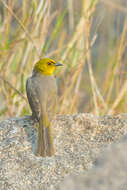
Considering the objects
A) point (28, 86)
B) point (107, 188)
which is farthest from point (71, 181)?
point (28, 86)

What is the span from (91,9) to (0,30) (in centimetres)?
88

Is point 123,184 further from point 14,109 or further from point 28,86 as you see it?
point 14,109

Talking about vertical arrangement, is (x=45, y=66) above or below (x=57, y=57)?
above

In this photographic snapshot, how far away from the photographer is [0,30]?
13.0 ft

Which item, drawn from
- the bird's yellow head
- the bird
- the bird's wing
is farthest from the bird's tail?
the bird's yellow head

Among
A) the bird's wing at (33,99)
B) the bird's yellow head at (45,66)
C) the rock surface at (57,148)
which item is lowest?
the rock surface at (57,148)

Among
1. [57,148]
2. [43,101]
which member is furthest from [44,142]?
[43,101]

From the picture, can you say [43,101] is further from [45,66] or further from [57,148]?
[57,148]

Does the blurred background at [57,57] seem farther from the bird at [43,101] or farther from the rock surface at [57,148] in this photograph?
the rock surface at [57,148]

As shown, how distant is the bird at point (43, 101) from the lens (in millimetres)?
2478

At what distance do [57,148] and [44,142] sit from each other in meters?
0.11

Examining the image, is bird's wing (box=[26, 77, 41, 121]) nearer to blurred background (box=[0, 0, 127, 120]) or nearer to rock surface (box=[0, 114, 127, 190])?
rock surface (box=[0, 114, 127, 190])

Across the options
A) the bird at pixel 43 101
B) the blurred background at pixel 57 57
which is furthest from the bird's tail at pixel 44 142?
the blurred background at pixel 57 57

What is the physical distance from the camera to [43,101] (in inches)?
119
